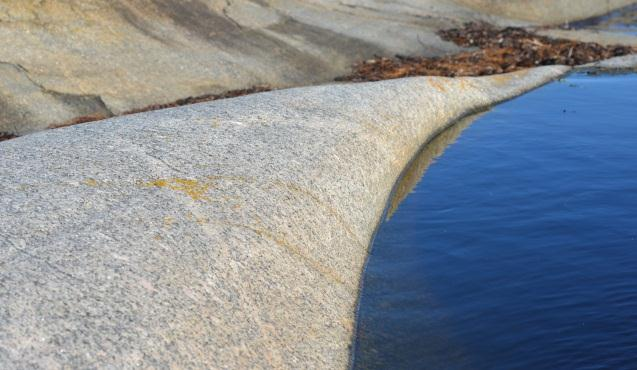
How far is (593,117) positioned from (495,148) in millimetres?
2967

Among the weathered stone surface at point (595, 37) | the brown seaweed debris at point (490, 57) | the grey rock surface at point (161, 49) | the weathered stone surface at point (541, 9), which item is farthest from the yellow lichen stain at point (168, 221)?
the weathered stone surface at point (541, 9)

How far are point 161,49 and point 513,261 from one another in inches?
460

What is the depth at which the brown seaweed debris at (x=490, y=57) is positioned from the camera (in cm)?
2123

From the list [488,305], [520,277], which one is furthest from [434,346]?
[520,277]

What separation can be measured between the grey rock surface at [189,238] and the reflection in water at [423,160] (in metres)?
0.25

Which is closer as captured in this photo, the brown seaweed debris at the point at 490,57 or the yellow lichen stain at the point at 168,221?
the yellow lichen stain at the point at 168,221

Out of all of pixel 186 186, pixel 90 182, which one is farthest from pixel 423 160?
pixel 90 182

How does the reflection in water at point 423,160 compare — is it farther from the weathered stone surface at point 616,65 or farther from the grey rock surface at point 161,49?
the weathered stone surface at point 616,65

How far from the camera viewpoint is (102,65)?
17656 mm

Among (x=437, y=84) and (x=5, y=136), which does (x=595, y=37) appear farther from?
(x=5, y=136)

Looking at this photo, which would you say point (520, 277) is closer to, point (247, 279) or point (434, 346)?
point (434, 346)

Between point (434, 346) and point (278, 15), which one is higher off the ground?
point (278, 15)

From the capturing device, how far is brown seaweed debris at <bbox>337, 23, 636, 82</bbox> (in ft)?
69.7

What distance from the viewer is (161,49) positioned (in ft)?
62.5
